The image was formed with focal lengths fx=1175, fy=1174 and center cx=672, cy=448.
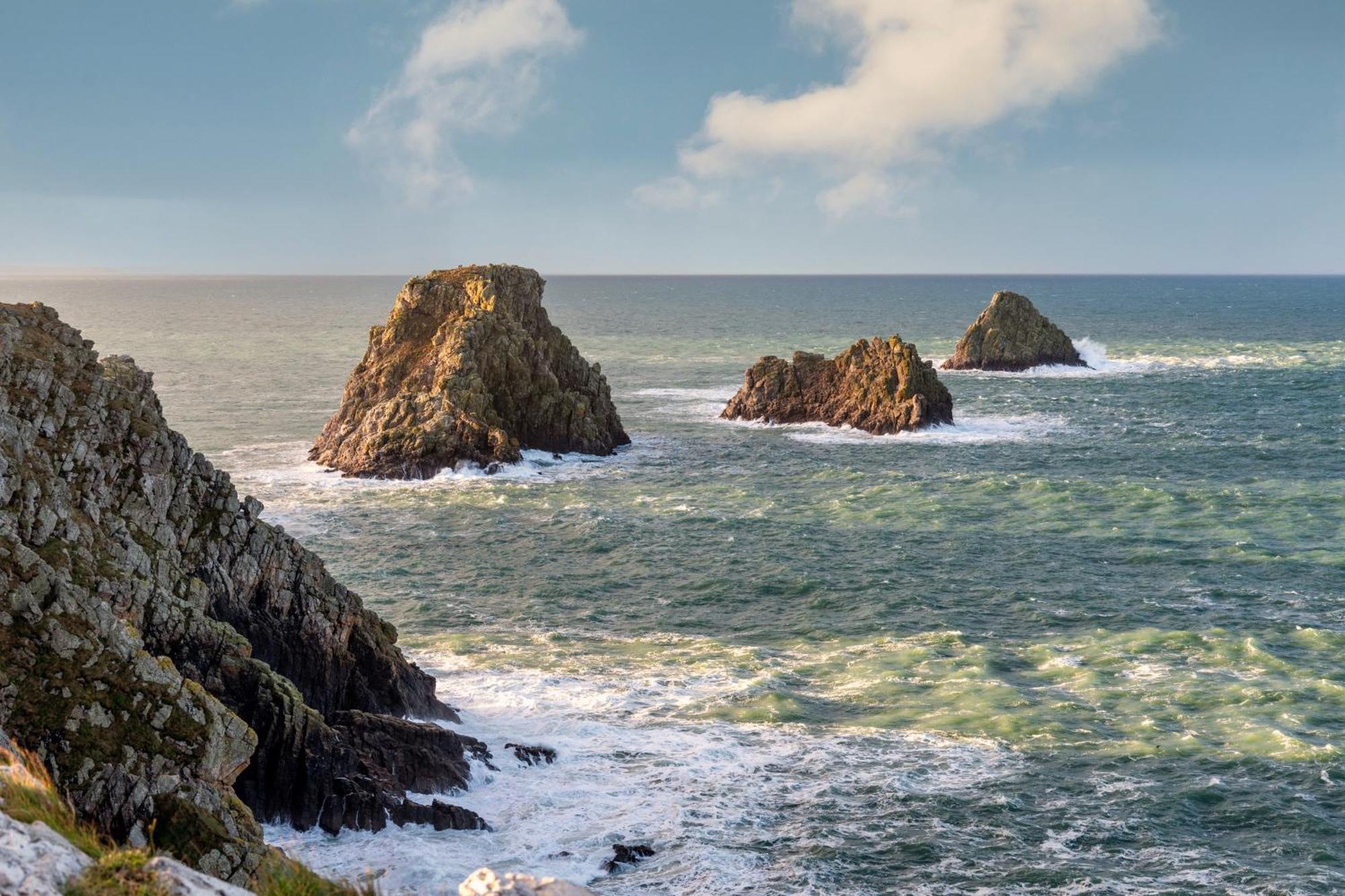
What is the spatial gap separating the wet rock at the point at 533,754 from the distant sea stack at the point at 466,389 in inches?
1731

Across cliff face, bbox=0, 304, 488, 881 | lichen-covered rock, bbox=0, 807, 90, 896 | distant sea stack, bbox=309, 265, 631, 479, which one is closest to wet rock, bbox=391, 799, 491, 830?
cliff face, bbox=0, 304, 488, 881

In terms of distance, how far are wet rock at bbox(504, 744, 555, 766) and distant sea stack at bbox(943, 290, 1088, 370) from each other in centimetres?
11254

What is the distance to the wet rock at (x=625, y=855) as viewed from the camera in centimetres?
2681

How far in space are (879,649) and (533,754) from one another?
→ 15593 mm

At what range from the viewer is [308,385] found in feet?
417

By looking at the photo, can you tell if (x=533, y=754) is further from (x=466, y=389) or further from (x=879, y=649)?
(x=466, y=389)

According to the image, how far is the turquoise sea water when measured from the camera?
2794 centimetres

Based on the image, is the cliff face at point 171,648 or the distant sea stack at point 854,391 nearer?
the cliff face at point 171,648

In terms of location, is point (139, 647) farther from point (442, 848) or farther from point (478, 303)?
point (478, 303)

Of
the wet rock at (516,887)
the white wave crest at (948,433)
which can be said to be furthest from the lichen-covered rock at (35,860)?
the white wave crest at (948,433)

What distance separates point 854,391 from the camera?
97562 mm

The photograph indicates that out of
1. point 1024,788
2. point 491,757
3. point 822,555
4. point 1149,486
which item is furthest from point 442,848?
point 1149,486

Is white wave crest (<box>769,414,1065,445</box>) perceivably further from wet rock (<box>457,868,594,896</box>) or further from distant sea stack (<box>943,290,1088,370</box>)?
wet rock (<box>457,868,594,896</box>)

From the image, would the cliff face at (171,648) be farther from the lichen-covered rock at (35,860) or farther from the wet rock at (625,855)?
the lichen-covered rock at (35,860)
